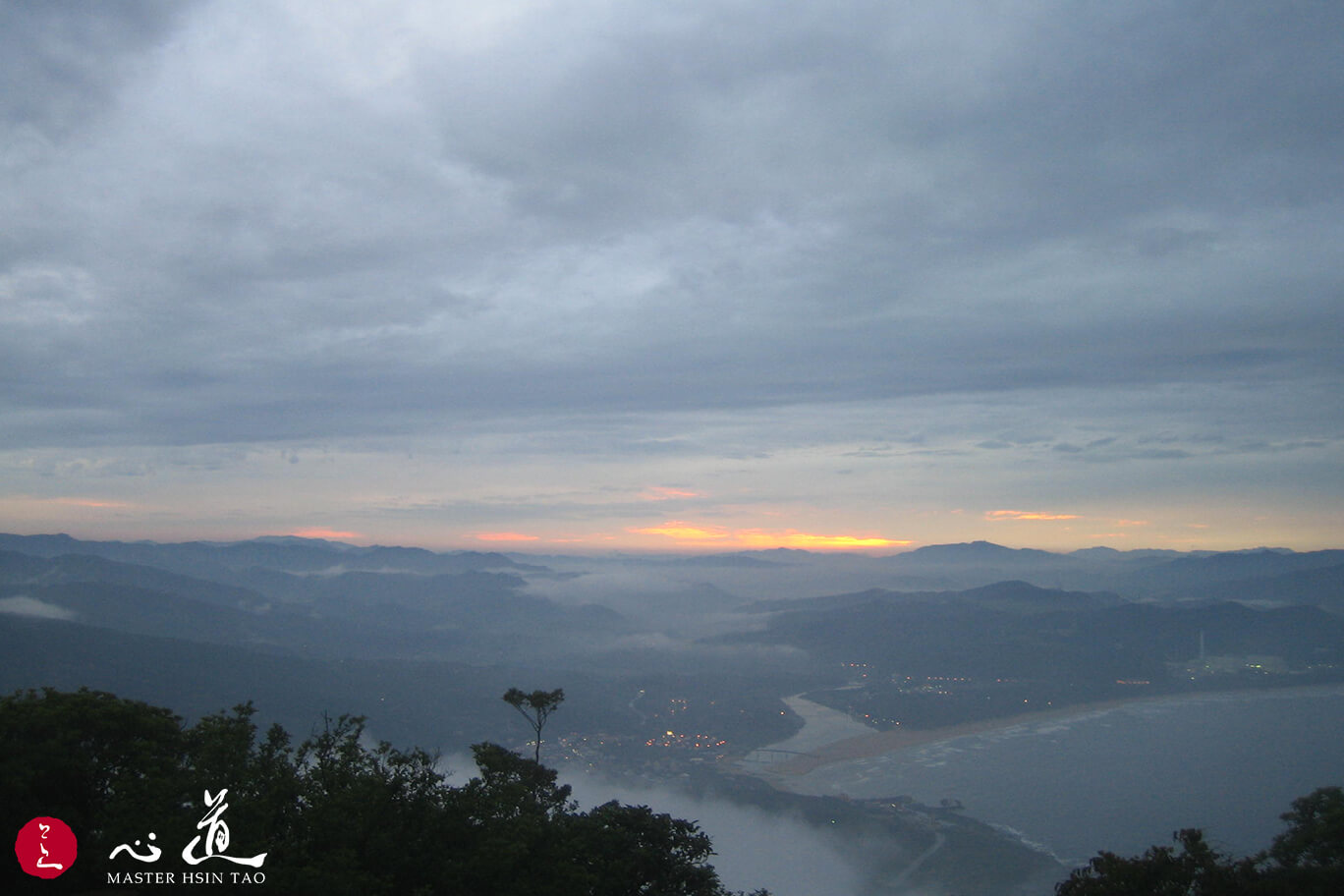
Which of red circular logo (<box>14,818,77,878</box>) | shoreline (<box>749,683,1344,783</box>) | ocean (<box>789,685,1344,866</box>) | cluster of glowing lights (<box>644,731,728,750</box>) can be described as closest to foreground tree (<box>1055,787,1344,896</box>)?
red circular logo (<box>14,818,77,878</box>)

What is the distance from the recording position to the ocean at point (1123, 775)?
2576 inches

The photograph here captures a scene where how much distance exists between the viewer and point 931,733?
109312mm

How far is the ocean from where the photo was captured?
215ft

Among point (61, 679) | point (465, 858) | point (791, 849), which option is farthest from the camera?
point (61, 679)

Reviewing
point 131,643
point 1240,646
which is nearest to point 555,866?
point 131,643

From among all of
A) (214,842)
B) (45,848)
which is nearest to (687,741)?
(45,848)

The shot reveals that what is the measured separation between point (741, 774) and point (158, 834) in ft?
250

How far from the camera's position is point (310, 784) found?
1783cm

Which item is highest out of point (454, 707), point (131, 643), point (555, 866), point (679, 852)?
point (555, 866)

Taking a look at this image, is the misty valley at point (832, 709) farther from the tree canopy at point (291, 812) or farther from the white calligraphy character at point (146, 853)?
the white calligraphy character at point (146, 853)

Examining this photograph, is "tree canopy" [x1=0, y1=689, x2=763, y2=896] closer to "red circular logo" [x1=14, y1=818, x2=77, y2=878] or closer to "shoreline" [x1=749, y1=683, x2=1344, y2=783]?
"red circular logo" [x1=14, y1=818, x2=77, y2=878]

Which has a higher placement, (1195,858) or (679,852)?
(1195,858)

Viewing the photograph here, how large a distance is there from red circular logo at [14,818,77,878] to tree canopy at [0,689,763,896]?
240 millimetres

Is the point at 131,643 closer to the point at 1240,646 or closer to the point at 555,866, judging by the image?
the point at 555,866
